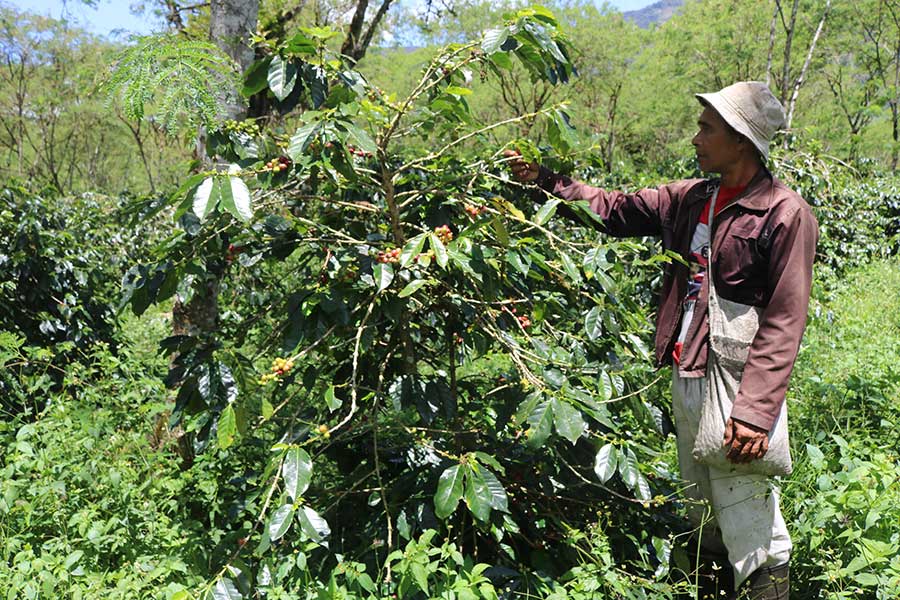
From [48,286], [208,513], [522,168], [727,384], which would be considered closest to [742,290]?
[727,384]

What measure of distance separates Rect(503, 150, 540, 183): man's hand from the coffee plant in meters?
0.12

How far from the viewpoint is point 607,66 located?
20.5 meters

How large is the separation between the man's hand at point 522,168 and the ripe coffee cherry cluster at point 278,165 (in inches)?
29.7

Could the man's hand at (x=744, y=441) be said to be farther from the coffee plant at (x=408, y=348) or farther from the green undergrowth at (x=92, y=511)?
the green undergrowth at (x=92, y=511)

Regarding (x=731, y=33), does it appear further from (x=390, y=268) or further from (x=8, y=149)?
(x=8, y=149)

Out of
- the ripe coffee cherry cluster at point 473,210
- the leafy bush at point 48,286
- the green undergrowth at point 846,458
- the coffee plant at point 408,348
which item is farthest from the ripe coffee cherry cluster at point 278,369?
the leafy bush at point 48,286

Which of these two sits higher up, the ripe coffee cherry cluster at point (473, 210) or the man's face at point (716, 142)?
the man's face at point (716, 142)

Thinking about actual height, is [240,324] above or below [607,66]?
below

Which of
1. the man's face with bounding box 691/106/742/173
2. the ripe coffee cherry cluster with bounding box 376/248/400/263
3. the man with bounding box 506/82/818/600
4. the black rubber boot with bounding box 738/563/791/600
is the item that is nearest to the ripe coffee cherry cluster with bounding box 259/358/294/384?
the ripe coffee cherry cluster with bounding box 376/248/400/263

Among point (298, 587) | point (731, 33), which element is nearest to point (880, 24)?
point (731, 33)

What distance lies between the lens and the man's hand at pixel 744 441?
77.0 inches

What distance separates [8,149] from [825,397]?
26698 millimetres

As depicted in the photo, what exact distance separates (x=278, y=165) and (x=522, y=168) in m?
0.83

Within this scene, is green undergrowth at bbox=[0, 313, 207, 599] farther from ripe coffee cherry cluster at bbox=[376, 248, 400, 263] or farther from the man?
the man
